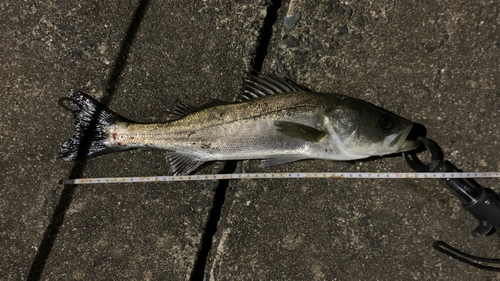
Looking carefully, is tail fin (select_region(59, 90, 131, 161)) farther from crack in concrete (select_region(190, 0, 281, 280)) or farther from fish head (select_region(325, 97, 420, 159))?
fish head (select_region(325, 97, 420, 159))

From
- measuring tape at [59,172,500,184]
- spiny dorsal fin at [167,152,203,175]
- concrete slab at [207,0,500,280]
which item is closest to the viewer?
measuring tape at [59,172,500,184]

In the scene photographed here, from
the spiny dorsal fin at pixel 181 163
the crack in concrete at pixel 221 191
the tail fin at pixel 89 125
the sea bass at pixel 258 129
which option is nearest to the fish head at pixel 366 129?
the sea bass at pixel 258 129

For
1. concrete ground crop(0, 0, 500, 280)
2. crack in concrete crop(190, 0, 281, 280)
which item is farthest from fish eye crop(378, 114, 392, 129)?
crack in concrete crop(190, 0, 281, 280)

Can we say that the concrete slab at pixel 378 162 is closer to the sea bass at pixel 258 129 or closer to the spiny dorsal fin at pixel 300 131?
the sea bass at pixel 258 129

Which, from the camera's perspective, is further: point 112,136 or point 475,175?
point 112,136

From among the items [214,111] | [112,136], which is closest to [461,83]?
[214,111]

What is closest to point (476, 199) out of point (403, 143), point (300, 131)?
point (403, 143)

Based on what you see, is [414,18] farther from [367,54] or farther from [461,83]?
[461,83]
